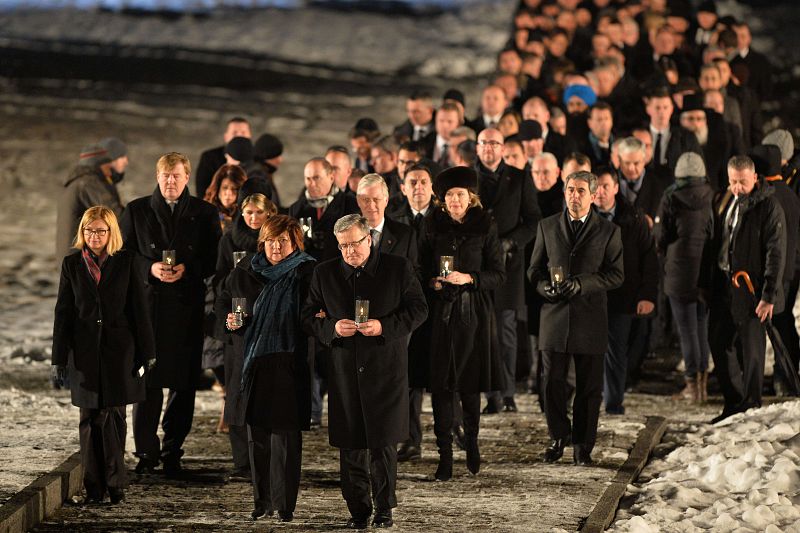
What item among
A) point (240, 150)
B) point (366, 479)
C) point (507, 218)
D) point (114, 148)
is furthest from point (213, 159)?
point (366, 479)

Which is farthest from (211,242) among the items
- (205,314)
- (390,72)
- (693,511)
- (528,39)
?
(390,72)

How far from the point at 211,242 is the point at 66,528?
237cm

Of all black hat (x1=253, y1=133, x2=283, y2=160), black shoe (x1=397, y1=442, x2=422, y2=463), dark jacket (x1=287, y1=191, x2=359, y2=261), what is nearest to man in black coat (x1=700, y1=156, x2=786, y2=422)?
black shoe (x1=397, y1=442, x2=422, y2=463)

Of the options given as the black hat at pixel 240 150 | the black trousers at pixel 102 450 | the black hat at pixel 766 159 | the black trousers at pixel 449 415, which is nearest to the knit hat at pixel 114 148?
the black hat at pixel 240 150

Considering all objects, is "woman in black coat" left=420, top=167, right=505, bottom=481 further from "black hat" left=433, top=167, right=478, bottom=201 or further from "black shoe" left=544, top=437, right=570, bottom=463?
"black shoe" left=544, top=437, right=570, bottom=463

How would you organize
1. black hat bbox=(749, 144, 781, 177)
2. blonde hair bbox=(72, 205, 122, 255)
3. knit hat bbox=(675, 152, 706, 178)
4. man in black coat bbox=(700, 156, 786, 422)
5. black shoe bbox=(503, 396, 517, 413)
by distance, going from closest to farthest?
1. blonde hair bbox=(72, 205, 122, 255)
2. man in black coat bbox=(700, 156, 786, 422)
3. black hat bbox=(749, 144, 781, 177)
4. black shoe bbox=(503, 396, 517, 413)
5. knit hat bbox=(675, 152, 706, 178)

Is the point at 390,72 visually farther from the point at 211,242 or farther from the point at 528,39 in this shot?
the point at 211,242

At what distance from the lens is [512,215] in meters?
12.8

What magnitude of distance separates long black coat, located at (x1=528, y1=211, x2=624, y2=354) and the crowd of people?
15 mm

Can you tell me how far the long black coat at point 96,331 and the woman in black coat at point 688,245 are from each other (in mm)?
5053

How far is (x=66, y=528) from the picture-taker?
9.48 meters

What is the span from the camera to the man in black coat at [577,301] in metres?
11.2

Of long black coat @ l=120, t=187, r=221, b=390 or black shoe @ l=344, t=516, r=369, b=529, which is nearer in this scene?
black shoe @ l=344, t=516, r=369, b=529

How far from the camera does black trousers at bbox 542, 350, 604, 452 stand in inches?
440
